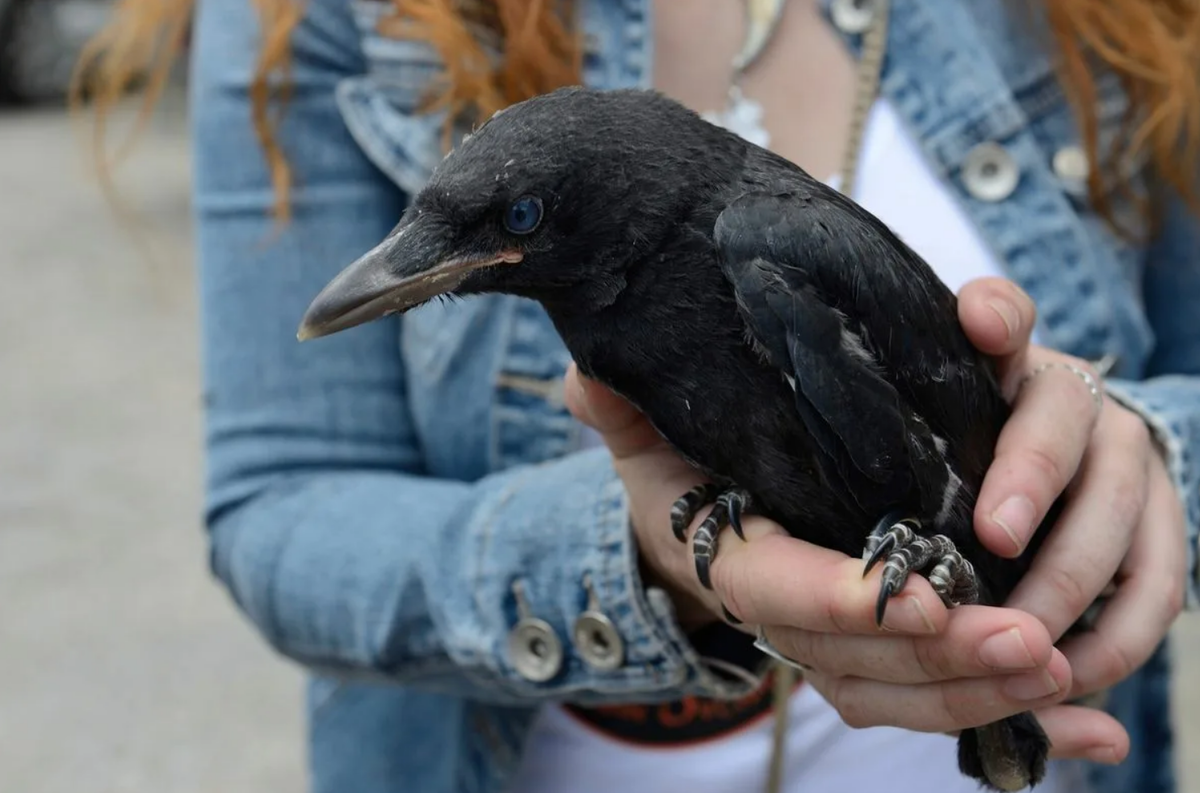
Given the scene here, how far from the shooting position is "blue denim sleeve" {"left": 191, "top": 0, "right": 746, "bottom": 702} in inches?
74.2

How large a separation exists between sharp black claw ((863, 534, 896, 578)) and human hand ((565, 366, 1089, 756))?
0.08 feet

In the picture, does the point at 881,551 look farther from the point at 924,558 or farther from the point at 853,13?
the point at 853,13

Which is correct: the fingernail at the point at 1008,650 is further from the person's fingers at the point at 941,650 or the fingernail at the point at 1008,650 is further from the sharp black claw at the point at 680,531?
the sharp black claw at the point at 680,531

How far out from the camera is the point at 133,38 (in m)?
2.10

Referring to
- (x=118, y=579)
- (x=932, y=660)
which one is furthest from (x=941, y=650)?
(x=118, y=579)

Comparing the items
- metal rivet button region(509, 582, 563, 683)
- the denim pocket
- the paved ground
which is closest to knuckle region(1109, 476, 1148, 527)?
metal rivet button region(509, 582, 563, 683)

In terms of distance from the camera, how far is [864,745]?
6.69 ft

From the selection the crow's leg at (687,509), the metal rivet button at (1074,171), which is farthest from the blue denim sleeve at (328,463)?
the metal rivet button at (1074,171)

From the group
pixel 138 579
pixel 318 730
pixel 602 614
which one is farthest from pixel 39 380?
pixel 602 614

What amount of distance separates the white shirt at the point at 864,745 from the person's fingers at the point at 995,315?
1.24 feet

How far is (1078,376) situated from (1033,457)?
8.8 inches

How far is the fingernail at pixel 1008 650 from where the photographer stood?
1.30 m

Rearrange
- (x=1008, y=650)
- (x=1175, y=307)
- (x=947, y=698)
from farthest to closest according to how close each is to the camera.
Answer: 1. (x=1175, y=307)
2. (x=947, y=698)
3. (x=1008, y=650)

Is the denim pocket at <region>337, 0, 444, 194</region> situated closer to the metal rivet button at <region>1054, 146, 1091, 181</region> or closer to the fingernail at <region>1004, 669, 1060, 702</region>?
the metal rivet button at <region>1054, 146, 1091, 181</region>
